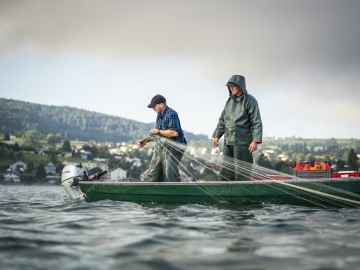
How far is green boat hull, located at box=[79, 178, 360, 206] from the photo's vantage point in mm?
8102

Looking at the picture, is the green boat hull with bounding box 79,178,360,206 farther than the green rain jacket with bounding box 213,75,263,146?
No

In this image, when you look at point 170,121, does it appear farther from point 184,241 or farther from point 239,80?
point 184,241

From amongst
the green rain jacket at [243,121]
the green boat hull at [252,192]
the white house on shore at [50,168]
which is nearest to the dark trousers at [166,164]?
the green boat hull at [252,192]

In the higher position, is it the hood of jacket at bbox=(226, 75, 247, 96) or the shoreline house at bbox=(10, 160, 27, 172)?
the hood of jacket at bbox=(226, 75, 247, 96)

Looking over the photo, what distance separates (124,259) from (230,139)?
21.2 feet

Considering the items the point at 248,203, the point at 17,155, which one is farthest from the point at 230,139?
the point at 17,155

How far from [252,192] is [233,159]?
4.49ft

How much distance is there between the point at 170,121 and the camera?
33.4 ft

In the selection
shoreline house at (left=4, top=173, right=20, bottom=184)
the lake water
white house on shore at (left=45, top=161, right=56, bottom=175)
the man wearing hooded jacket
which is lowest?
shoreline house at (left=4, top=173, right=20, bottom=184)

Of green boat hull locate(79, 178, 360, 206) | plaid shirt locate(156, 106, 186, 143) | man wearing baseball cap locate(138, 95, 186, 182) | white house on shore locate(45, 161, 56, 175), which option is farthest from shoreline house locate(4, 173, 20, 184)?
green boat hull locate(79, 178, 360, 206)

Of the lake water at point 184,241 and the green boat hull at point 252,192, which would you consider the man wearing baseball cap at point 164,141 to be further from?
the lake water at point 184,241

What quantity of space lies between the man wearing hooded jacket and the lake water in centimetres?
277

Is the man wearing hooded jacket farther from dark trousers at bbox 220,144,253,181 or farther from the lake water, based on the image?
the lake water

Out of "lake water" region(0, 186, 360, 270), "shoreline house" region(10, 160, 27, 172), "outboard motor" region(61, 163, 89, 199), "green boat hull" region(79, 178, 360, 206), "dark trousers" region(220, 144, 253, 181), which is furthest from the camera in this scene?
"shoreline house" region(10, 160, 27, 172)
